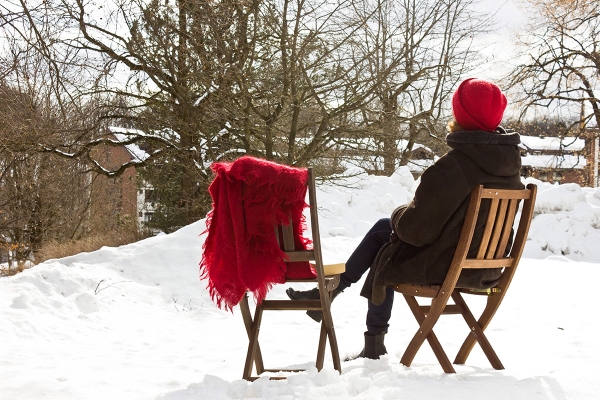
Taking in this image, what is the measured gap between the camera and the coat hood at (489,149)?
10.0ft

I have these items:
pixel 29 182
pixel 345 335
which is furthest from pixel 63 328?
pixel 29 182

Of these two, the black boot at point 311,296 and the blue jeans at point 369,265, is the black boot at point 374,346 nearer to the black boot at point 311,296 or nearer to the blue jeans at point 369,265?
the blue jeans at point 369,265

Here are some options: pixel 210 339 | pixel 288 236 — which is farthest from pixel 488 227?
pixel 210 339

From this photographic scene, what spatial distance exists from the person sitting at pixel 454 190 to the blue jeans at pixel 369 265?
20 cm

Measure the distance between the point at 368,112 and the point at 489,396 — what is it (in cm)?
741

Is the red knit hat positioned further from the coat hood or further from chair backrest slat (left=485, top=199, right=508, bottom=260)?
chair backrest slat (left=485, top=199, right=508, bottom=260)

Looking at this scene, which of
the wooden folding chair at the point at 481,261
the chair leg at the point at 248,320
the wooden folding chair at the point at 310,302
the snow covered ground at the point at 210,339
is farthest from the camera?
the chair leg at the point at 248,320

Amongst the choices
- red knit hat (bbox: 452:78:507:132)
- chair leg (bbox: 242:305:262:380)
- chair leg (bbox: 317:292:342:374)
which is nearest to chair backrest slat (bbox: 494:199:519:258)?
red knit hat (bbox: 452:78:507:132)

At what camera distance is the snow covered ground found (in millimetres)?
2842

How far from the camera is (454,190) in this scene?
2.99 meters

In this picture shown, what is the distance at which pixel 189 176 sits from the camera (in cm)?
1057

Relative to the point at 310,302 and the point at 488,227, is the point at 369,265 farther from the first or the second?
the point at 488,227

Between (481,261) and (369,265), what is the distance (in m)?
0.73

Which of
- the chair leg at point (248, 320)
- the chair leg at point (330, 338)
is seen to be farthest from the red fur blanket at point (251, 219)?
the chair leg at point (330, 338)
